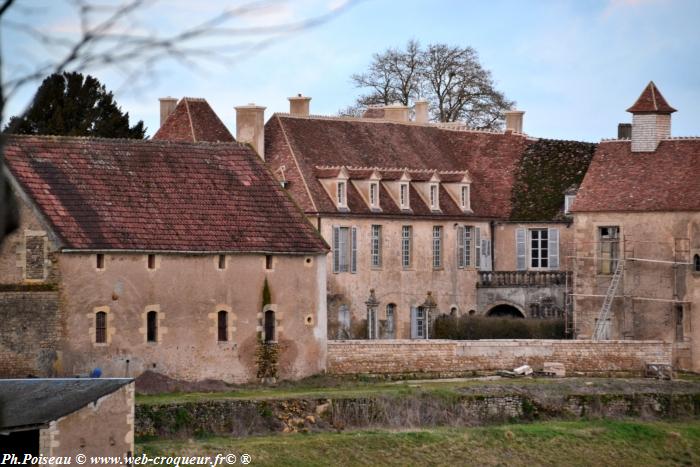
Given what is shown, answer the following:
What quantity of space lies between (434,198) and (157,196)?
15505 millimetres

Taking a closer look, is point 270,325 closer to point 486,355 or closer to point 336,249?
point 486,355

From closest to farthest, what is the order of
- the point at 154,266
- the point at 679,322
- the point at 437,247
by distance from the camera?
1. the point at 154,266
2. the point at 679,322
3. the point at 437,247

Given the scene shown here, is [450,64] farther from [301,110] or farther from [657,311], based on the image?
[657,311]

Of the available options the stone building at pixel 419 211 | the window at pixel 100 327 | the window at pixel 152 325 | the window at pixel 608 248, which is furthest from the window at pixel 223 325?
the window at pixel 608 248

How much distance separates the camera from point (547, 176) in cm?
5241

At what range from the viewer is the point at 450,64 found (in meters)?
67.9

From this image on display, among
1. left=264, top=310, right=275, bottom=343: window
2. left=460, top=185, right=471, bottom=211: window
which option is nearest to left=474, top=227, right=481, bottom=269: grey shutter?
left=460, top=185, right=471, bottom=211: window

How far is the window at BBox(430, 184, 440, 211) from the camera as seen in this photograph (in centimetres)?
4978

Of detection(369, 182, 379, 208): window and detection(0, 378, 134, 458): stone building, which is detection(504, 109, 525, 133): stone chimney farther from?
detection(0, 378, 134, 458): stone building

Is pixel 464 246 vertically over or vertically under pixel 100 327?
over

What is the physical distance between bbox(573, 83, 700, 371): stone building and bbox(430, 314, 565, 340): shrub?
0.96 metres

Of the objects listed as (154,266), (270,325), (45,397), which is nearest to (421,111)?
(270,325)

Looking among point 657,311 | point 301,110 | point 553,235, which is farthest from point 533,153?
point 657,311

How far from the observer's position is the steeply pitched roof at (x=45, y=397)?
24344 millimetres
